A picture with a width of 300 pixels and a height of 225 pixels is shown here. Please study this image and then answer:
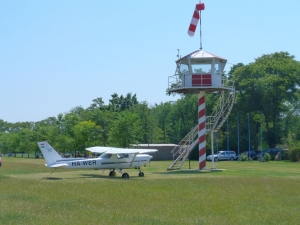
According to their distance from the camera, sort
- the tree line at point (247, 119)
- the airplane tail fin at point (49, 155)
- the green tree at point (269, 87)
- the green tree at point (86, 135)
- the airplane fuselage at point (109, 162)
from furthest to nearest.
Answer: the green tree at point (269, 87) → the green tree at point (86, 135) → the tree line at point (247, 119) → the airplane fuselage at point (109, 162) → the airplane tail fin at point (49, 155)

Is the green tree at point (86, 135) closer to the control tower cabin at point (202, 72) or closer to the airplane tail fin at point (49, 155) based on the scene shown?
the control tower cabin at point (202, 72)

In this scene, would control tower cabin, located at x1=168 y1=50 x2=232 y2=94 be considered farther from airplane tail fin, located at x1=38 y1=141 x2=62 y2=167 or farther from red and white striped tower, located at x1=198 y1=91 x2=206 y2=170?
airplane tail fin, located at x1=38 y1=141 x2=62 y2=167

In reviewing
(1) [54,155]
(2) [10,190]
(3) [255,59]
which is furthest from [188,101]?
(2) [10,190]

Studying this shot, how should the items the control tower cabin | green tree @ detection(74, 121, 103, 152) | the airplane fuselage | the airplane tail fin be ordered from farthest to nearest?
green tree @ detection(74, 121, 103, 152) < the control tower cabin < the airplane fuselage < the airplane tail fin

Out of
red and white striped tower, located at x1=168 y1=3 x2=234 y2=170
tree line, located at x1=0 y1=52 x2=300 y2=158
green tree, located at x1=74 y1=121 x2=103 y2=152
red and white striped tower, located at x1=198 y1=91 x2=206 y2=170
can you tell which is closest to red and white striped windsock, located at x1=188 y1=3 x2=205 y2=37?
red and white striped tower, located at x1=168 y1=3 x2=234 y2=170

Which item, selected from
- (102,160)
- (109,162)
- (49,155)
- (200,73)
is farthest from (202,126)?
(49,155)

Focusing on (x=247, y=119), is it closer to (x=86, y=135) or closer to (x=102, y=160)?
(x=86, y=135)

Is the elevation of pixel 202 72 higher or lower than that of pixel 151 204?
higher

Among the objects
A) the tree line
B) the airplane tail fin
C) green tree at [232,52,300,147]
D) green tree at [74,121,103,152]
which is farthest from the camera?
green tree at [232,52,300,147]

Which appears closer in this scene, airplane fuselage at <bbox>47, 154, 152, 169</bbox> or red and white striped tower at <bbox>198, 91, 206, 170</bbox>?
airplane fuselage at <bbox>47, 154, 152, 169</bbox>

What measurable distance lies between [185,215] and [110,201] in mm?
4131

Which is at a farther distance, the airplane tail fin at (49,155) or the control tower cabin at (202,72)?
the control tower cabin at (202,72)

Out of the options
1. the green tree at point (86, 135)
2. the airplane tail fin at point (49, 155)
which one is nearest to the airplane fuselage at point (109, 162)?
the airplane tail fin at point (49, 155)

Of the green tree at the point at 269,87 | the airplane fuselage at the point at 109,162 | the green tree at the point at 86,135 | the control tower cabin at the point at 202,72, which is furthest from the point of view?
the green tree at the point at 269,87
